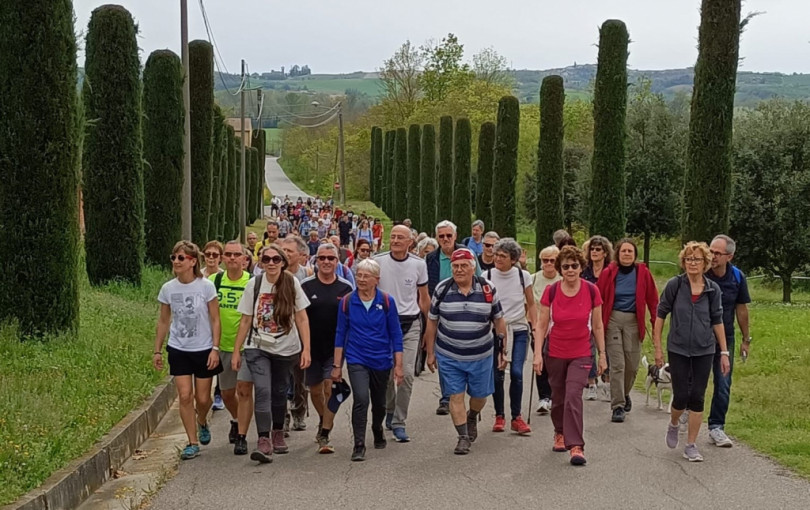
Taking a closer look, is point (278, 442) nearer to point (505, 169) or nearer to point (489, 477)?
point (489, 477)

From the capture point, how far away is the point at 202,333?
9.45 meters

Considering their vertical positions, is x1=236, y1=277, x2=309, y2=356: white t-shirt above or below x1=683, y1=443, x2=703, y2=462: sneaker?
above

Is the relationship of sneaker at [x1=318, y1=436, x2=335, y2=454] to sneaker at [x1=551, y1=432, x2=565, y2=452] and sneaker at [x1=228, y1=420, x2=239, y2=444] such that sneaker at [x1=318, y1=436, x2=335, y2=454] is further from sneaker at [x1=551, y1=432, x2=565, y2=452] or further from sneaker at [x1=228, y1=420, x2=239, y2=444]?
sneaker at [x1=551, y1=432, x2=565, y2=452]

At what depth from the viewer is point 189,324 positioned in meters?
9.43

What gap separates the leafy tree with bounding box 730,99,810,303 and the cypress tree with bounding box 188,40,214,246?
17601 mm

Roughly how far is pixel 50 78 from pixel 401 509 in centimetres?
842

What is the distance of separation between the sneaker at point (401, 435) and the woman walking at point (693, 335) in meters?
2.58

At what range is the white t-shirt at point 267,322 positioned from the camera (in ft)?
30.9

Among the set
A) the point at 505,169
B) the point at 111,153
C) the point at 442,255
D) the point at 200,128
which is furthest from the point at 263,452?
the point at 505,169

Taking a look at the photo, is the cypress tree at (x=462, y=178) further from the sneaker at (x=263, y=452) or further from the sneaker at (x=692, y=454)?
the sneaker at (x=263, y=452)

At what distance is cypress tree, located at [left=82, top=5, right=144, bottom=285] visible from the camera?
826 inches

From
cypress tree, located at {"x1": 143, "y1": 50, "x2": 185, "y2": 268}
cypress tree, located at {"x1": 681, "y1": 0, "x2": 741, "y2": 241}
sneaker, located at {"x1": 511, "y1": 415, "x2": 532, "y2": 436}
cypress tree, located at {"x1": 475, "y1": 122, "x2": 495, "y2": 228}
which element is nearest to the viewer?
sneaker, located at {"x1": 511, "y1": 415, "x2": 532, "y2": 436}

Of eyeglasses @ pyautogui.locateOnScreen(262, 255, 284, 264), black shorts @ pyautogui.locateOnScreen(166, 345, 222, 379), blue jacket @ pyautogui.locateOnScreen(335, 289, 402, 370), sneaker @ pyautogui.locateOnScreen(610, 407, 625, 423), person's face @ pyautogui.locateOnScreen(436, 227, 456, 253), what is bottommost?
sneaker @ pyautogui.locateOnScreen(610, 407, 625, 423)

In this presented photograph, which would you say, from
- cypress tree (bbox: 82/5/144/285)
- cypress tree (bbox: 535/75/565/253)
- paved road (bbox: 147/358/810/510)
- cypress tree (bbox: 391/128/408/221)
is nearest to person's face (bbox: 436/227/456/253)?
paved road (bbox: 147/358/810/510)
